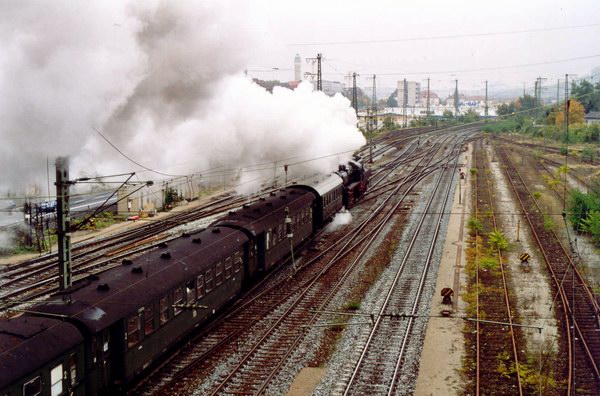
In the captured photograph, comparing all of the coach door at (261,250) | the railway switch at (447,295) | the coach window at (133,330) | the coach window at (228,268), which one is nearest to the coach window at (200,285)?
the coach window at (228,268)

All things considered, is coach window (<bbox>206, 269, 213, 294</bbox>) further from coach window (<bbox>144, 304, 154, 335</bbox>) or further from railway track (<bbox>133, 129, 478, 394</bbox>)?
coach window (<bbox>144, 304, 154, 335</bbox>)

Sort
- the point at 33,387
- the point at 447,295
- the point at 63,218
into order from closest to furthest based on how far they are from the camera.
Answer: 1. the point at 33,387
2. the point at 63,218
3. the point at 447,295

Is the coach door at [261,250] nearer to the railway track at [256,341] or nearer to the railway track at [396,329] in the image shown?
the railway track at [256,341]

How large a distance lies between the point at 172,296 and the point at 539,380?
871 centimetres

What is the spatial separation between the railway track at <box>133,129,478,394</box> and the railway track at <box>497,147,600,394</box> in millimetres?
6498

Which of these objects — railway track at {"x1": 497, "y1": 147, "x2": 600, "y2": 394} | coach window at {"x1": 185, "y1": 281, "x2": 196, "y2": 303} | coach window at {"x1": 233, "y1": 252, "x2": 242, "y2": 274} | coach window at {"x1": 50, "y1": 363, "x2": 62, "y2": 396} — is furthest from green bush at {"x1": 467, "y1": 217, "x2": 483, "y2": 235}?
coach window at {"x1": 50, "y1": 363, "x2": 62, "y2": 396}

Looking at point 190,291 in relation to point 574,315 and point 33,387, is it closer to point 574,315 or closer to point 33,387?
point 33,387

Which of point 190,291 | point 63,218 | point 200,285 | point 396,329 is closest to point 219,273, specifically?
point 200,285

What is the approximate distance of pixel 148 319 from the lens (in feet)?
45.3

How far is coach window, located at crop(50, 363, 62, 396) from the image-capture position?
1058 cm

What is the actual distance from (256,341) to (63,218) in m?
5.84

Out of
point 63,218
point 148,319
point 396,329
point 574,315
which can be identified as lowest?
point 396,329

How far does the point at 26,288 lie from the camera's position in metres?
20.8

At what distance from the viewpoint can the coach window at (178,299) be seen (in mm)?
15070
